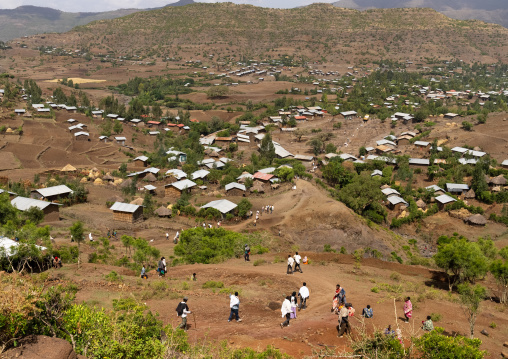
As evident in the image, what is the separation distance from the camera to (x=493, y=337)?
1314 centimetres

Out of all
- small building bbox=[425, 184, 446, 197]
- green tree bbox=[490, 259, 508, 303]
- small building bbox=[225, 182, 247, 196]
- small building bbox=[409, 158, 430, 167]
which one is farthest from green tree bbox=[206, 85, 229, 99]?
green tree bbox=[490, 259, 508, 303]

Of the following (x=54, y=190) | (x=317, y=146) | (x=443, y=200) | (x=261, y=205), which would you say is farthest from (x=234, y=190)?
(x=443, y=200)

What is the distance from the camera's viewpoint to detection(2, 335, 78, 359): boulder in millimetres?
7874

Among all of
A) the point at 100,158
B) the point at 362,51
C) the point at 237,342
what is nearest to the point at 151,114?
the point at 100,158

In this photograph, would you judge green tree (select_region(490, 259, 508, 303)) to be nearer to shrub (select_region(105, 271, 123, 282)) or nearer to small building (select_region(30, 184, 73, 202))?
shrub (select_region(105, 271, 123, 282))

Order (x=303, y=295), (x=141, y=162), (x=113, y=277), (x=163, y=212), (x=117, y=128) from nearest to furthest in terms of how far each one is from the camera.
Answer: (x=303, y=295) < (x=113, y=277) < (x=163, y=212) < (x=141, y=162) < (x=117, y=128)

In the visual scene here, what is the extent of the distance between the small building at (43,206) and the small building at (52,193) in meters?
3.29

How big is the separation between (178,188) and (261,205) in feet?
32.0

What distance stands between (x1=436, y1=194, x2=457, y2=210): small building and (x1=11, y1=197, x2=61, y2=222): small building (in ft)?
123

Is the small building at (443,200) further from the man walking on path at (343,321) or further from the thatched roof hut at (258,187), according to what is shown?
the man walking on path at (343,321)

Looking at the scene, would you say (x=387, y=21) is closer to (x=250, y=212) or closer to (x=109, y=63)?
(x=109, y=63)

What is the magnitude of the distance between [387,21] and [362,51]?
106 ft

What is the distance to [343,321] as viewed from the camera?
12008 millimetres

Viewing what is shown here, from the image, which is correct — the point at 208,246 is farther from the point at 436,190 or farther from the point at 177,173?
the point at 436,190
